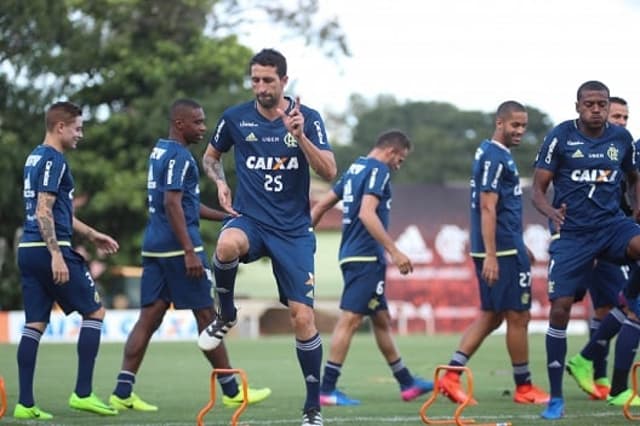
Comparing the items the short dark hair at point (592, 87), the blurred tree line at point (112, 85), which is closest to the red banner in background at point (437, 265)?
the blurred tree line at point (112, 85)

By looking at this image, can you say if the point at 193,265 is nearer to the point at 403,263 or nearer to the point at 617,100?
the point at 403,263

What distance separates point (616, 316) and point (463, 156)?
6776 cm

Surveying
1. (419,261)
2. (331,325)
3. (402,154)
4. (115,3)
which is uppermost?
(115,3)

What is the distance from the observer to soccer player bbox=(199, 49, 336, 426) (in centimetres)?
943

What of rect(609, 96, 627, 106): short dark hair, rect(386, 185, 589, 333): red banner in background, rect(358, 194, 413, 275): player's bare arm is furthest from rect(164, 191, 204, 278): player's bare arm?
rect(386, 185, 589, 333): red banner in background

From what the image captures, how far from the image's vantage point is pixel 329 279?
169 ft

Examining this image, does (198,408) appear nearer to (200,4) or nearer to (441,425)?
(441,425)

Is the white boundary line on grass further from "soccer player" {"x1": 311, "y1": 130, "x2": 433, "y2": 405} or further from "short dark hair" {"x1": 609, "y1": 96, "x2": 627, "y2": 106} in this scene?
"short dark hair" {"x1": 609, "y1": 96, "x2": 627, "y2": 106}

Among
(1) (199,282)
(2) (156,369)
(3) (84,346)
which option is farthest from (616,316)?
(2) (156,369)

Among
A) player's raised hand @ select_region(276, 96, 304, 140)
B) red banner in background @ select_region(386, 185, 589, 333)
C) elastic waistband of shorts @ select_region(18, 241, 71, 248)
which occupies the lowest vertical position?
red banner in background @ select_region(386, 185, 589, 333)

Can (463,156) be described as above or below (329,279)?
above

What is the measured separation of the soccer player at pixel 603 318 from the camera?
40.9ft

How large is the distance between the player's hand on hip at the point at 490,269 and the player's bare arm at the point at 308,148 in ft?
9.56

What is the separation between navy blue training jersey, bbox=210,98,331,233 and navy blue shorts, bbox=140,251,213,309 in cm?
212
